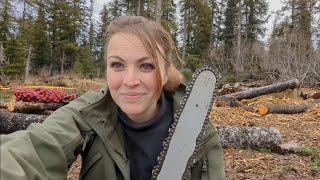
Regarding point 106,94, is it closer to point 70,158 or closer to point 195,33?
point 70,158

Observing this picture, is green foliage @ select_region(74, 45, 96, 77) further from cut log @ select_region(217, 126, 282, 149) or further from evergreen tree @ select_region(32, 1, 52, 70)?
cut log @ select_region(217, 126, 282, 149)

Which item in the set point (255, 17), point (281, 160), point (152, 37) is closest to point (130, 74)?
point (152, 37)

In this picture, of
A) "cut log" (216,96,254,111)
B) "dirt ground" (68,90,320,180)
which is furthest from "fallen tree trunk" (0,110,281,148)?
"cut log" (216,96,254,111)

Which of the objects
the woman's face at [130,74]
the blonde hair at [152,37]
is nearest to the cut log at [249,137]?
the blonde hair at [152,37]

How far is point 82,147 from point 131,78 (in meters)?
0.36

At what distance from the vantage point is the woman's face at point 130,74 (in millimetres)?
1942

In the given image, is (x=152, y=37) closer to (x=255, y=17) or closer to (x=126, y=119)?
(x=126, y=119)

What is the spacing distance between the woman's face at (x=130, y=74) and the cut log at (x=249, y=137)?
3.99 meters

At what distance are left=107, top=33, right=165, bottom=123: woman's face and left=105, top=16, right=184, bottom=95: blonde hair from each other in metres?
0.03

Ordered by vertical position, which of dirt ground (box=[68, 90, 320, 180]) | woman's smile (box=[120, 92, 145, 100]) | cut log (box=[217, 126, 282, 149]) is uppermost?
woman's smile (box=[120, 92, 145, 100])

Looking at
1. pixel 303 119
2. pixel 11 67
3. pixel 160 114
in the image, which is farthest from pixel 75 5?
pixel 160 114

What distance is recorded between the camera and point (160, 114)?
2195 mm

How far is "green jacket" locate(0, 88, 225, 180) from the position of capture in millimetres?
1361

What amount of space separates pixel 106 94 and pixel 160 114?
30cm
